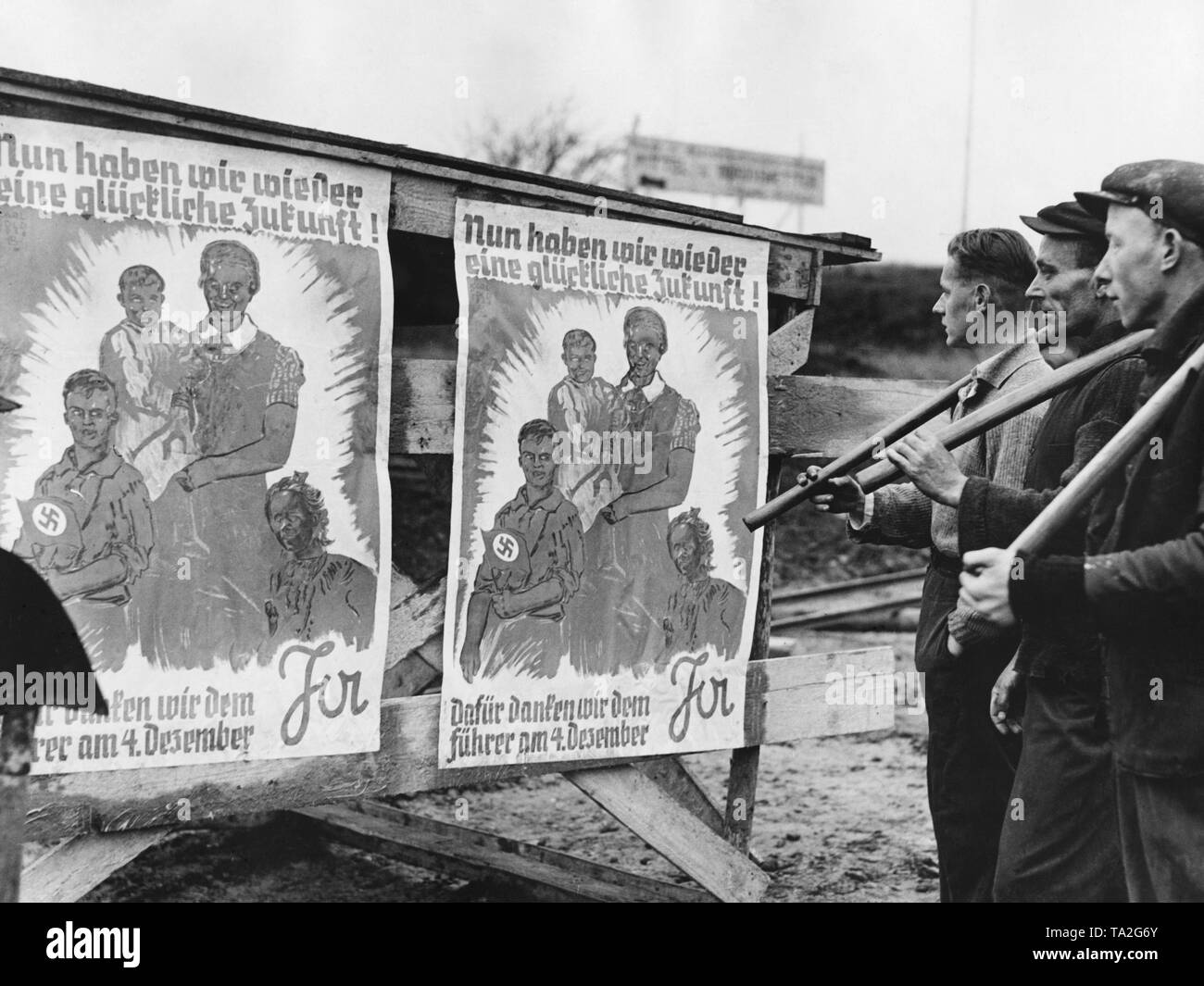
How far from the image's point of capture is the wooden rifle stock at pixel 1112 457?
2891 millimetres

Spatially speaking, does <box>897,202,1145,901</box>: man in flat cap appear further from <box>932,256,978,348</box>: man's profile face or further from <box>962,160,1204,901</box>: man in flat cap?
<box>932,256,978,348</box>: man's profile face

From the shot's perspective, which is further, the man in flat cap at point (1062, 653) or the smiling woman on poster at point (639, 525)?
the smiling woman on poster at point (639, 525)

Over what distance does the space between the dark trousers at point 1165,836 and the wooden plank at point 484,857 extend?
2.17 m

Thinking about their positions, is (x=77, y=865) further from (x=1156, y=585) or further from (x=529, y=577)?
(x=1156, y=585)

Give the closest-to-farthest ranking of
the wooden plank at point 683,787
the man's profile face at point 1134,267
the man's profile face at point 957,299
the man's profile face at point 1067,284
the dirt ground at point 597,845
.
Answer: the man's profile face at point 1134,267, the man's profile face at point 1067,284, the man's profile face at point 957,299, the wooden plank at point 683,787, the dirt ground at point 597,845

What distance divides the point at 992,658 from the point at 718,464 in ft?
3.87

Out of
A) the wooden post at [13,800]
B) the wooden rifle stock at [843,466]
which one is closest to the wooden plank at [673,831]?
the wooden rifle stock at [843,466]

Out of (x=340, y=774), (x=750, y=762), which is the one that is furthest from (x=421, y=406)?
(x=750, y=762)

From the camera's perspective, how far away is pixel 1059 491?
11.9 feet

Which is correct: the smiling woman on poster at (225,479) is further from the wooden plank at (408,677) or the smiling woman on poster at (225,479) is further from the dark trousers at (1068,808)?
the dark trousers at (1068,808)

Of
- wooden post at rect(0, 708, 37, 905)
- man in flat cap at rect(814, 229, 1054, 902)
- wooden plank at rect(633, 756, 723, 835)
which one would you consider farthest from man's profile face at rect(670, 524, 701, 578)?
wooden post at rect(0, 708, 37, 905)

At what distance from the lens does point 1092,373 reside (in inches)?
137

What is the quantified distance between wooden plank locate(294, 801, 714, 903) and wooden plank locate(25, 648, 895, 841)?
0.71 metres
